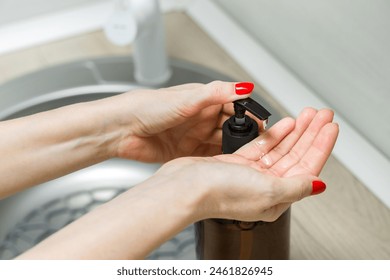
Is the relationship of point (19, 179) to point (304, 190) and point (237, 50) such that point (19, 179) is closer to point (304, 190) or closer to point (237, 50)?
point (304, 190)

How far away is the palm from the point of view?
2.29 ft

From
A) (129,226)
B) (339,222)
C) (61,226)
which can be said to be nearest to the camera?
(129,226)

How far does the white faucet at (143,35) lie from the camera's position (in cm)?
94

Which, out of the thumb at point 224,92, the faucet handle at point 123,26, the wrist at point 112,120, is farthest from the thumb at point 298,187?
the faucet handle at point 123,26

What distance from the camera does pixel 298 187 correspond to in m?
0.64

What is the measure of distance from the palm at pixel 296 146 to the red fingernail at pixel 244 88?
6cm

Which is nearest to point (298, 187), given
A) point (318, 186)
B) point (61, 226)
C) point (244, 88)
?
point (318, 186)

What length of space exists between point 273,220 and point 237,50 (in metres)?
0.48

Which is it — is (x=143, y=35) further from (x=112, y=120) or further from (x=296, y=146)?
(x=296, y=146)

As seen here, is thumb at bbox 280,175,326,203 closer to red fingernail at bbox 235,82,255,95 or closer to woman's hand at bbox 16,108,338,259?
woman's hand at bbox 16,108,338,259

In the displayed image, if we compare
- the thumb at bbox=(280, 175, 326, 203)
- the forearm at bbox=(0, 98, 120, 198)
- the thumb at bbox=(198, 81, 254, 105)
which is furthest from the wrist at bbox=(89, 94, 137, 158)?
the thumb at bbox=(280, 175, 326, 203)

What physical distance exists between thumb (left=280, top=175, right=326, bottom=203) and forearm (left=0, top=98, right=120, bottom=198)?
0.84 feet

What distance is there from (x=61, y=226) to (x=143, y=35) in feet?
1.07
